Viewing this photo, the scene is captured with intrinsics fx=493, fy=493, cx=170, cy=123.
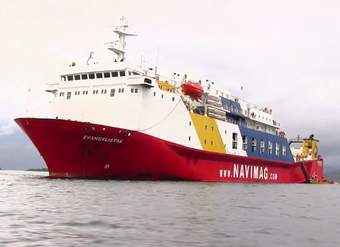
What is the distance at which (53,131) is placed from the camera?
1257 inches

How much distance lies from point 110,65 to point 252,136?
18.8 metres

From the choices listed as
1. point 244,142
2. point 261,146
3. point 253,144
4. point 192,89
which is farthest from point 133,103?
point 261,146

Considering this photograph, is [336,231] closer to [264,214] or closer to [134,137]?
[264,214]

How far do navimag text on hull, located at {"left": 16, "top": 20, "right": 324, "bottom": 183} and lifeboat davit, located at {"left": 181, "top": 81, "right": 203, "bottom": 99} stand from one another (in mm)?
80

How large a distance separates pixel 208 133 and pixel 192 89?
3879 millimetres

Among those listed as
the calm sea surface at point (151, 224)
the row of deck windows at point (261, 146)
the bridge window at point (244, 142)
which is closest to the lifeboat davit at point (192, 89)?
the row of deck windows at point (261, 146)

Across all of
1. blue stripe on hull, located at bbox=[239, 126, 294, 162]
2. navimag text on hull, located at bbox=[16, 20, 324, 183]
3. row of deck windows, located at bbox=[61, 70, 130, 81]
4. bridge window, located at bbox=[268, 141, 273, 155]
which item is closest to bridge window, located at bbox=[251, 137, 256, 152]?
blue stripe on hull, located at bbox=[239, 126, 294, 162]

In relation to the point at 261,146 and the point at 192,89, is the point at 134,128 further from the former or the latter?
the point at 261,146

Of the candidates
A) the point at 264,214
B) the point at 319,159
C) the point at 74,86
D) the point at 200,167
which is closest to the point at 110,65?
the point at 74,86

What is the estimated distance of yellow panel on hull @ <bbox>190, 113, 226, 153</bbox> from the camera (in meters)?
38.7

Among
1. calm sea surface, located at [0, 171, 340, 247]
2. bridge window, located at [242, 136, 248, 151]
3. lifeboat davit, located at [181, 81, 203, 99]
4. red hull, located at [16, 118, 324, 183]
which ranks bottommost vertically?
calm sea surface, located at [0, 171, 340, 247]

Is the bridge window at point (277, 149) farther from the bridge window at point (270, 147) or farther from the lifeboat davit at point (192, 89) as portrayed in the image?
the lifeboat davit at point (192, 89)

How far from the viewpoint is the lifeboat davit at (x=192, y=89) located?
39.5 meters

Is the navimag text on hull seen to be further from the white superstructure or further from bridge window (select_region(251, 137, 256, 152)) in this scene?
bridge window (select_region(251, 137, 256, 152))
